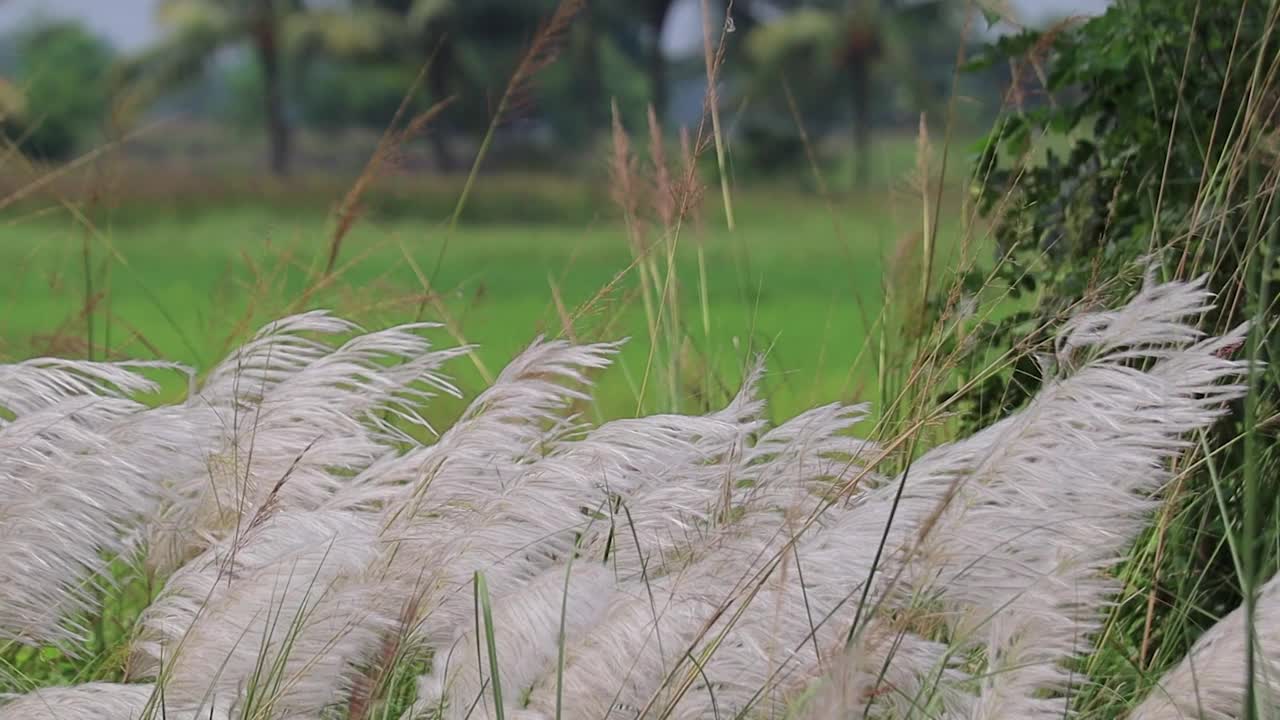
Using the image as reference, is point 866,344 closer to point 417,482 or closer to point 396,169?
point 396,169

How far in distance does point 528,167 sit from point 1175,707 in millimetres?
34798

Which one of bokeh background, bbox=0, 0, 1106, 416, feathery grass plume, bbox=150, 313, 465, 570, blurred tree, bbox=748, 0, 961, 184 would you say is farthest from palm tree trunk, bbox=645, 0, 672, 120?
feathery grass plume, bbox=150, 313, 465, 570

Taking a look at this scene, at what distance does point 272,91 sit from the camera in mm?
32094

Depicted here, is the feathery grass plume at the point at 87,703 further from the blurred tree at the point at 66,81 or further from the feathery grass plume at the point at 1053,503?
the blurred tree at the point at 66,81

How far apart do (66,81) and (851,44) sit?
80.6ft

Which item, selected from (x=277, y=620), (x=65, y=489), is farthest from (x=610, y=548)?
(x=65, y=489)

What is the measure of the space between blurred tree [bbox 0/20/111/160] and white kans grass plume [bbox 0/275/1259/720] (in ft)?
45.2

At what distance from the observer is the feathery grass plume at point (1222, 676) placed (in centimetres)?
136

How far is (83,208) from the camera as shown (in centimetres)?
346

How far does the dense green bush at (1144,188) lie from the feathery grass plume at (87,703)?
4.28 ft

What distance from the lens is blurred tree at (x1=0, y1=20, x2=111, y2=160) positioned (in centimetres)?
2892

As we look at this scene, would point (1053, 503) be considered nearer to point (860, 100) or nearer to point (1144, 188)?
point (1144, 188)

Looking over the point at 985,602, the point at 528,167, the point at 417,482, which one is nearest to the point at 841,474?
the point at 985,602

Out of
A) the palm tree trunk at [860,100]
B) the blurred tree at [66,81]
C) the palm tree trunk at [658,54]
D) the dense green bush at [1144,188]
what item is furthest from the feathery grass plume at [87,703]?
the palm tree trunk at [860,100]
